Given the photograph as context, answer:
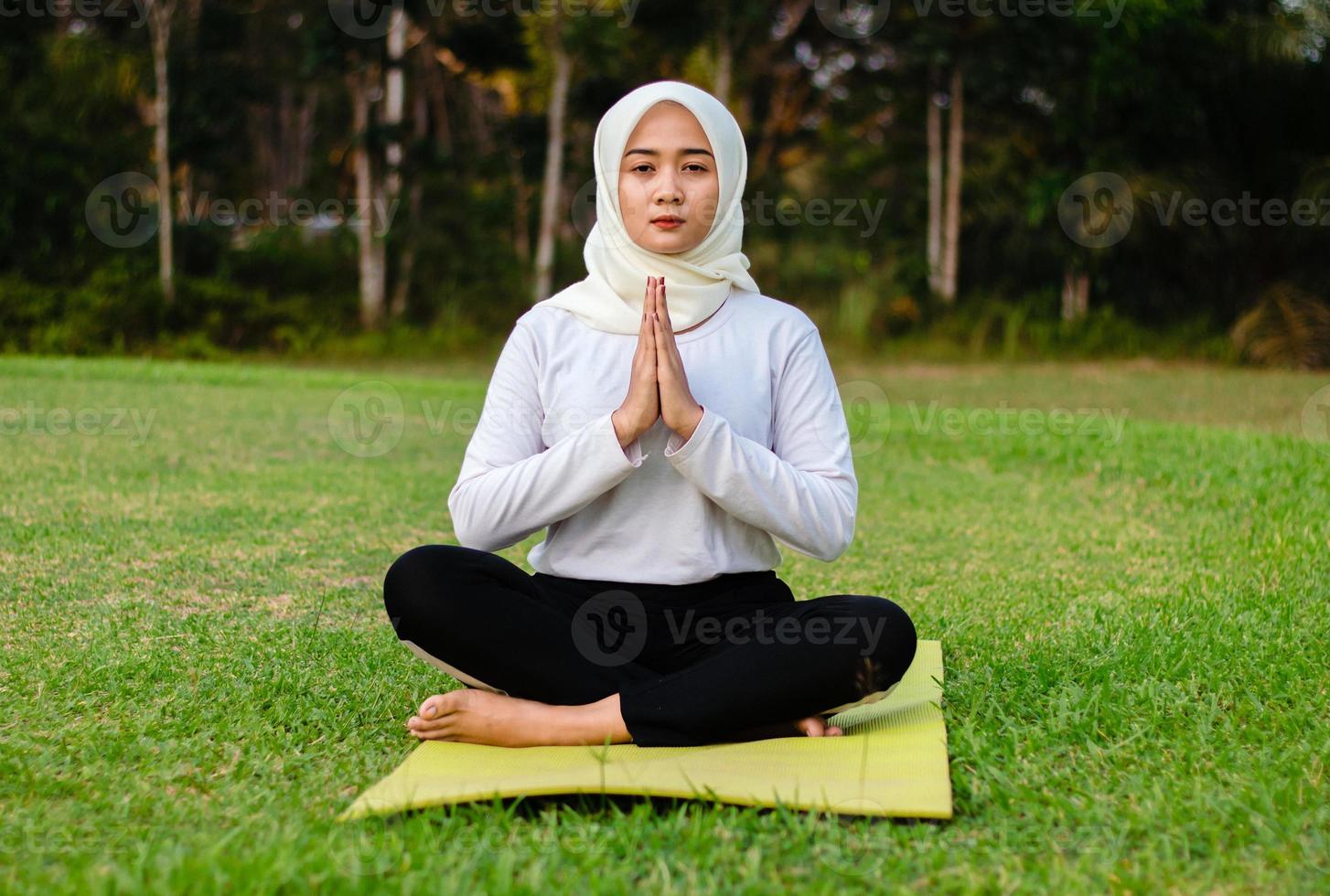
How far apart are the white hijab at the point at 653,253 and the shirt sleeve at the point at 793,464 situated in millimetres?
212

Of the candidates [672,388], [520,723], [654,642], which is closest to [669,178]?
[672,388]

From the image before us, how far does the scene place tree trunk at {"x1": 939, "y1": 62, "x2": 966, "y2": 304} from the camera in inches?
569

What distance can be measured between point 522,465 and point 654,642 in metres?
0.43

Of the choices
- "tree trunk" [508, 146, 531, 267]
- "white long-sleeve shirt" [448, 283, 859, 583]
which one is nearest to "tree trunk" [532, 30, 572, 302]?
"tree trunk" [508, 146, 531, 267]

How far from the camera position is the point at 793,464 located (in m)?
2.53

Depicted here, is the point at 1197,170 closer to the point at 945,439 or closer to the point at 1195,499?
the point at 945,439

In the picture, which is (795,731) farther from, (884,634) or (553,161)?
(553,161)

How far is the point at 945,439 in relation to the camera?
7.23 m

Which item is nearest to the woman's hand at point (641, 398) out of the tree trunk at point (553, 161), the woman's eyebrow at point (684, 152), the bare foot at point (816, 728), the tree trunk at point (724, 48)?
the woman's eyebrow at point (684, 152)

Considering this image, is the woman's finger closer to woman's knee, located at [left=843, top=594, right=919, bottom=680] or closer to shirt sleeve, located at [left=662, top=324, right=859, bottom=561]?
shirt sleeve, located at [left=662, top=324, right=859, bottom=561]

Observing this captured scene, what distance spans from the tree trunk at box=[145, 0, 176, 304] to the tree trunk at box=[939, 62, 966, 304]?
844 cm

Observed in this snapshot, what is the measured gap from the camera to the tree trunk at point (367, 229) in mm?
14047

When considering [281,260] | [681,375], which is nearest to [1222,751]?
[681,375]

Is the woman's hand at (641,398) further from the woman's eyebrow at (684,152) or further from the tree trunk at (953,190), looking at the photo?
the tree trunk at (953,190)
